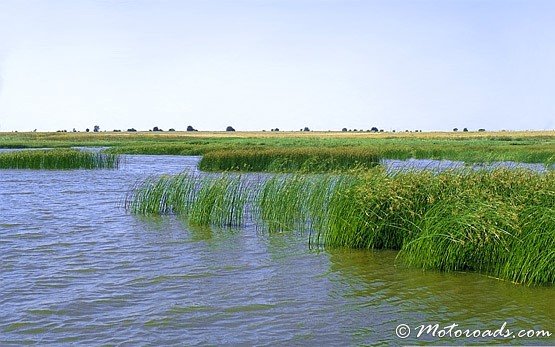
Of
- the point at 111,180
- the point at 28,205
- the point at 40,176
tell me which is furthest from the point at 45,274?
the point at 40,176

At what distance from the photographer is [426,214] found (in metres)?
12.0

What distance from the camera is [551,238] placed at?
10.1m

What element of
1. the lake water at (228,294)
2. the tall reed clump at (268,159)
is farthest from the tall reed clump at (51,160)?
the lake water at (228,294)

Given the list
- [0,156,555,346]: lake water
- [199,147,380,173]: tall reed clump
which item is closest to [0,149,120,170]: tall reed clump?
[199,147,380,173]: tall reed clump

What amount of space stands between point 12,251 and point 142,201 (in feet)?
18.5

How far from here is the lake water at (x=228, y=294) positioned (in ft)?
28.4

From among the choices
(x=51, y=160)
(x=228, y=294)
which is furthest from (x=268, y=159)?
(x=228, y=294)

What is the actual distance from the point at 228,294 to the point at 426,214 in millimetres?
3996

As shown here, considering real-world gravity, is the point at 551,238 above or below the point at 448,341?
above

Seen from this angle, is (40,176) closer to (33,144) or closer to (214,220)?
(214,220)

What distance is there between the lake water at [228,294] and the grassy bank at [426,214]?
39cm

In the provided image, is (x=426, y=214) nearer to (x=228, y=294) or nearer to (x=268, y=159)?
(x=228, y=294)

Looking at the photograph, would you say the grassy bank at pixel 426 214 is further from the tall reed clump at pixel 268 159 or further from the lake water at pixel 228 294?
the tall reed clump at pixel 268 159

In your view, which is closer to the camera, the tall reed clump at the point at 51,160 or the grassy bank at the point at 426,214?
the grassy bank at the point at 426,214
